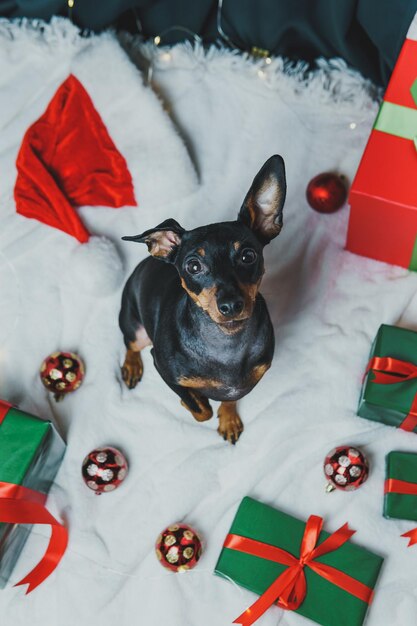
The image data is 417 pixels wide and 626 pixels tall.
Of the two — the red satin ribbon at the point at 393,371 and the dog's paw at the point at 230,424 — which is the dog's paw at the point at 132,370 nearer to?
the dog's paw at the point at 230,424

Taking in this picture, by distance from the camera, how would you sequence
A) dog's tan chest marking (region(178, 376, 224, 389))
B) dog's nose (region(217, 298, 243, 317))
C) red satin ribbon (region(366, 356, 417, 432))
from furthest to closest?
red satin ribbon (region(366, 356, 417, 432)), dog's tan chest marking (region(178, 376, 224, 389)), dog's nose (region(217, 298, 243, 317))

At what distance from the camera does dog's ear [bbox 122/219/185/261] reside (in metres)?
1.40

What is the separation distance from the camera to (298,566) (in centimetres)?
169

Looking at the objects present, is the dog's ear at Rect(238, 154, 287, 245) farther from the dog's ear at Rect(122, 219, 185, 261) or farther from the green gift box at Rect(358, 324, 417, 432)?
the green gift box at Rect(358, 324, 417, 432)

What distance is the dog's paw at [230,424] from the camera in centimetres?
181

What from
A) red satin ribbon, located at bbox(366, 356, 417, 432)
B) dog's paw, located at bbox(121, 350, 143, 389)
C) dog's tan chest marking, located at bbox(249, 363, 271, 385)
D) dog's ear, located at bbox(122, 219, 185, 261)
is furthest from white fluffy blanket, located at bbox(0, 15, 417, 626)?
dog's ear, located at bbox(122, 219, 185, 261)

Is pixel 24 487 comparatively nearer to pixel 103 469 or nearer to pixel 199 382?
pixel 103 469

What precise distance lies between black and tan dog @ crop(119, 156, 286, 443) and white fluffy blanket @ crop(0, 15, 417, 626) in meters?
0.12

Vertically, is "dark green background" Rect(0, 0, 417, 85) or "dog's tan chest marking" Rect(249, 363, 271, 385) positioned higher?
"dark green background" Rect(0, 0, 417, 85)

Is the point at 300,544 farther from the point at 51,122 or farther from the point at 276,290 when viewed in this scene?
the point at 51,122

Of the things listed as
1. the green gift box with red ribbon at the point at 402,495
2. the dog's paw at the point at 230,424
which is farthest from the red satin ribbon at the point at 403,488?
the dog's paw at the point at 230,424

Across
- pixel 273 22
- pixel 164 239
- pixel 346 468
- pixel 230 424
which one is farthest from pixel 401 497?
pixel 273 22

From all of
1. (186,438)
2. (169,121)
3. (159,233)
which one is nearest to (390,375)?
(186,438)

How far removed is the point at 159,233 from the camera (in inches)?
56.0
